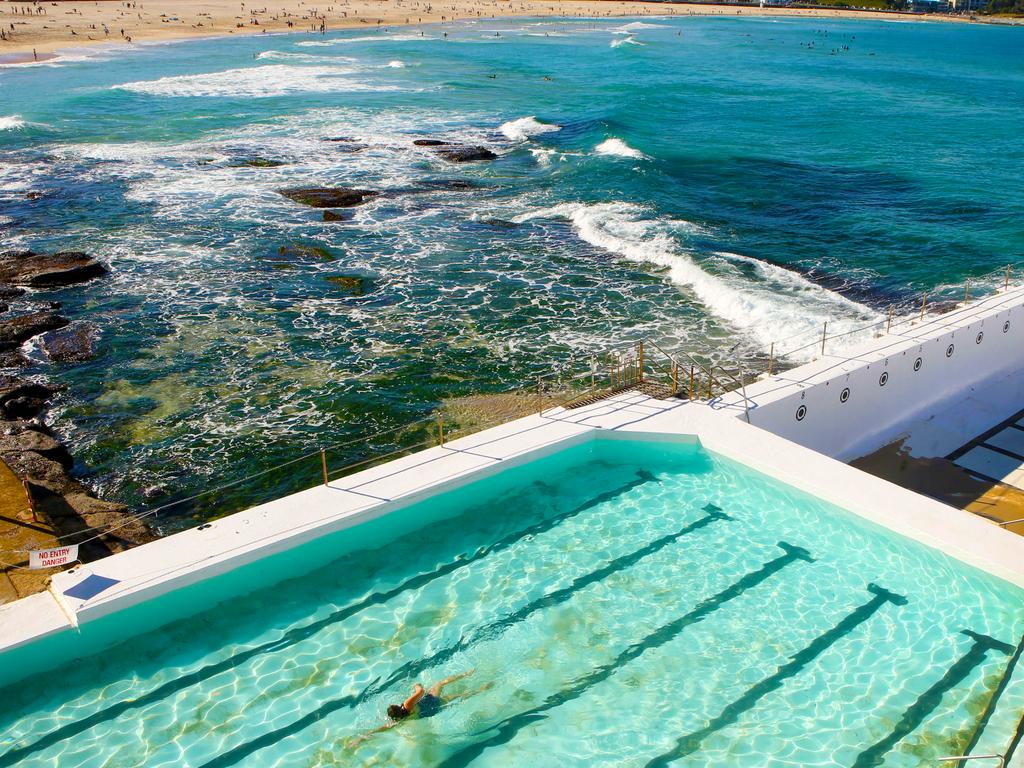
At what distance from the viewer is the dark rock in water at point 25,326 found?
19.8 m

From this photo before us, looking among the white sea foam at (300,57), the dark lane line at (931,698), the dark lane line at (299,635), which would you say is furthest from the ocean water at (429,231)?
the white sea foam at (300,57)

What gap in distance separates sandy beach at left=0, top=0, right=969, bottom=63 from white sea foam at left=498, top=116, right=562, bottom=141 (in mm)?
50064

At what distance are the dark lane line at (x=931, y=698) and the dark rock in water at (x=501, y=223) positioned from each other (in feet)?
73.5

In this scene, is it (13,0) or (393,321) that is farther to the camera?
(13,0)

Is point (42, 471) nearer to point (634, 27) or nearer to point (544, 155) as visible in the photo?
point (544, 155)

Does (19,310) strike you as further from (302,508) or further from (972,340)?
(972,340)

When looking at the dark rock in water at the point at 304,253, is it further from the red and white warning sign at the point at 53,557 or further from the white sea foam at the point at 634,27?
the white sea foam at the point at 634,27

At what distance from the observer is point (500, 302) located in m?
22.5

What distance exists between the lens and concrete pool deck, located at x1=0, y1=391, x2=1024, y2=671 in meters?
9.30

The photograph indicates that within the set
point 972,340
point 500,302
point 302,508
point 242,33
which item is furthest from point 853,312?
point 242,33

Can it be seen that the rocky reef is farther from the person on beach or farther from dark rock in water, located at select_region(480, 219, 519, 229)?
dark rock in water, located at select_region(480, 219, 519, 229)

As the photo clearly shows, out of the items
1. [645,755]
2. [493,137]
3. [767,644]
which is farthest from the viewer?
[493,137]

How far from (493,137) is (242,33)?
64.5 meters

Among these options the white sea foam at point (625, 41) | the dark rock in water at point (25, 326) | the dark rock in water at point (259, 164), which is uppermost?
the white sea foam at point (625, 41)
